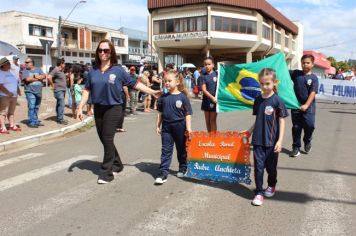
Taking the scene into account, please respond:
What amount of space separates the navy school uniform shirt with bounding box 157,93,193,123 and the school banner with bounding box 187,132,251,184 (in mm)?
336

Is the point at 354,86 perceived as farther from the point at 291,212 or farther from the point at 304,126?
the point at 291,212

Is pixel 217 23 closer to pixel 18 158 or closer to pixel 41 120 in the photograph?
pixel 41 120

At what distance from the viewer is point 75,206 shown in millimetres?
4840

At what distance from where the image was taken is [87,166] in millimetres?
6949

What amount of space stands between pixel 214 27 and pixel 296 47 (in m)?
40.2

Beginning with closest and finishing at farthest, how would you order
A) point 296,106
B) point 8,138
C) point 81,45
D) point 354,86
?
point 296,106
point 8,138
point 354,86
point 81,45

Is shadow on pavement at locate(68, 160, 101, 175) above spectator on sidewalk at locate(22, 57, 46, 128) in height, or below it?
below

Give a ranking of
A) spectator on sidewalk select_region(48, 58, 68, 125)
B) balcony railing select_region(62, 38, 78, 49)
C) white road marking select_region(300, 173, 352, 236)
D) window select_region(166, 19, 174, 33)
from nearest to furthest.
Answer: white road marking select_region(300, 173, 352, 236) → spectator on sidewalk select_region(48, 58, 68, 125) → window select_region(166, 19, 174, 33) → balcony railing select_region(62, 38, 78, 49)

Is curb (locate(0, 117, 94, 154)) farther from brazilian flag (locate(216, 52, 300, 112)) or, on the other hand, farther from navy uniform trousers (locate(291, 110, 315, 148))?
navy uniform trousers (locate(291, 110, 315, 148))

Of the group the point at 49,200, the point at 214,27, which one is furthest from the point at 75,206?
the point at 214,27

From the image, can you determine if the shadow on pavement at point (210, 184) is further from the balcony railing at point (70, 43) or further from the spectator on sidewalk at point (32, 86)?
the balcony railing at point (70, 43)

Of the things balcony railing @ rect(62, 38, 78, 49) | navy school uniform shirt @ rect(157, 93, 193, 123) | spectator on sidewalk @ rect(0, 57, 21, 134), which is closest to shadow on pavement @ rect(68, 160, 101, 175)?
navy school uniform shirt @ rect(157, 93, 193, 123)

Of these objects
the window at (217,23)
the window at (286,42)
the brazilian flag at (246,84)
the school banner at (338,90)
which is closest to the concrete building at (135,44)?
the window at (286,42)

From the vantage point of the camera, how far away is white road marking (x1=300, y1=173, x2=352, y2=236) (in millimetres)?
4071
